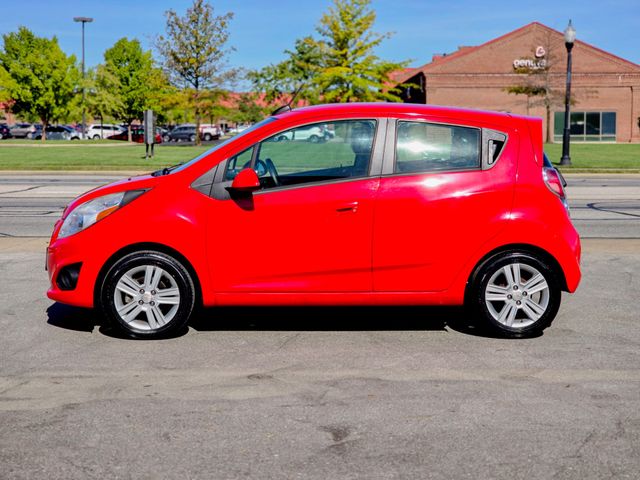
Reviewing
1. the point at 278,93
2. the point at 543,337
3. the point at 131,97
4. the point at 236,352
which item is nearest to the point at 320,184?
the point at 236,352

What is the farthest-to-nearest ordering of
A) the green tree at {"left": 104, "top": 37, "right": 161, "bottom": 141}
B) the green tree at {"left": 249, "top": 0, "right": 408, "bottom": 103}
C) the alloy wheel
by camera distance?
the green tree at {"left": 104, "top": 37, "right": 161, "bottom": 141}
the green tree at {"left": 249, "top": 0, "right": 408, "bottom": 103}
the alloy wheel

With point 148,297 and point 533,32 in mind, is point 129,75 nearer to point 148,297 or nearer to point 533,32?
point 533,32

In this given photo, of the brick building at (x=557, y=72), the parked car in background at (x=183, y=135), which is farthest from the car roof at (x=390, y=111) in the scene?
the parked car in background at (x=183, y=135)

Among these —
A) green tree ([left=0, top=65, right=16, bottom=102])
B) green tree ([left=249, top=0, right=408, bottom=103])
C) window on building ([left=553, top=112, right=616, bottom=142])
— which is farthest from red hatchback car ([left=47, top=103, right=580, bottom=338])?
window on building ([left=553, top=112, right=616, bottom=142])

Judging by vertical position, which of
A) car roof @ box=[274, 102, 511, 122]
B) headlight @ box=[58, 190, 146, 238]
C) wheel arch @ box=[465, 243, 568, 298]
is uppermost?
car roof @ box=[274, 102, 511, 122]

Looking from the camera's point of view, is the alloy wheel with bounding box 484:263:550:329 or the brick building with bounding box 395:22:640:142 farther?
the brick building with bounding box 395:22:640:142

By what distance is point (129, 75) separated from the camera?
75.1 meters

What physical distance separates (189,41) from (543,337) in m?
46.5

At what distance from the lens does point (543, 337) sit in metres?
6.34

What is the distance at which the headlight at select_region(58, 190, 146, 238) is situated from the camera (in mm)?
6207

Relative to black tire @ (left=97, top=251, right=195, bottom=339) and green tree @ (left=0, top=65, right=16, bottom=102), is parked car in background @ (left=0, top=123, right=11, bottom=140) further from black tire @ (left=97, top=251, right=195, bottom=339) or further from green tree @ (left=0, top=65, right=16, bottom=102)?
black tire @ (left=97, top=251, right=195, bottom=339)

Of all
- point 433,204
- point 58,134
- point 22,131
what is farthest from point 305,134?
point 22,131

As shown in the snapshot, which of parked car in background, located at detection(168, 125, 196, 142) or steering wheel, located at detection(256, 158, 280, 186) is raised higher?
parked car in background, located at detection(168, 125, 196, 142)

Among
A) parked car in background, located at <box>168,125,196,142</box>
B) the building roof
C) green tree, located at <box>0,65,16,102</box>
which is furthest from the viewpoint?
parked car in background, located at <box>168,125,196,142</box>
